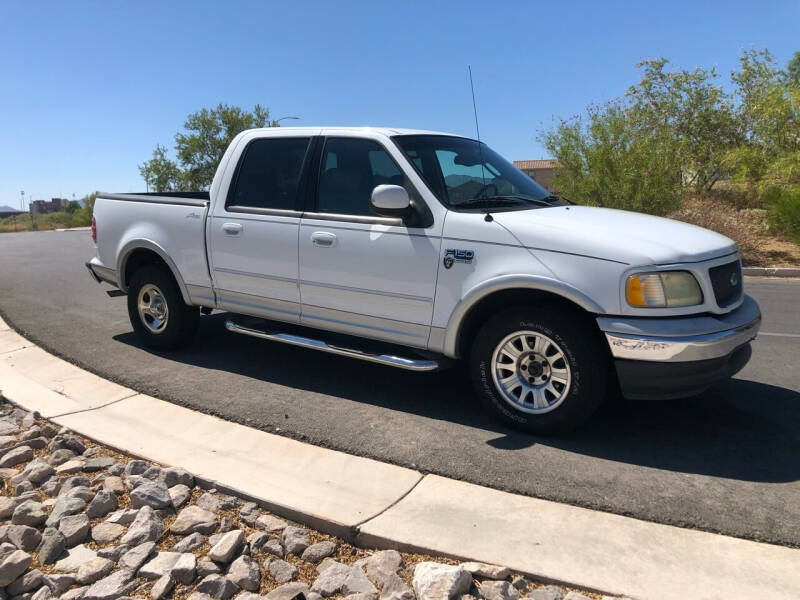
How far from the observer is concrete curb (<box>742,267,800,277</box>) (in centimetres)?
1263

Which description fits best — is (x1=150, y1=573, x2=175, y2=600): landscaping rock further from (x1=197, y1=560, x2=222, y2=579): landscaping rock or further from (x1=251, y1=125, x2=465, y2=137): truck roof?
(x1=251, y1=125, x2=465, y2=137): truck roof

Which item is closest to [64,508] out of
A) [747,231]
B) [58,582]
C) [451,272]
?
[58,582]

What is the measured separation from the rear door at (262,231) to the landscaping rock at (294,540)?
91.9 inches

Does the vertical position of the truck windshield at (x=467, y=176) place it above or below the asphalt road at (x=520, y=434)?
above

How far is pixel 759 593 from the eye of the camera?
2611 mm

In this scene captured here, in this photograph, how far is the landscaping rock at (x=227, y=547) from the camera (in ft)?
9.43

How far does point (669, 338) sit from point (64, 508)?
3.34m

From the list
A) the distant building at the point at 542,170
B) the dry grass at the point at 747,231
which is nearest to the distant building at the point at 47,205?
the distant building at the point at 542,170

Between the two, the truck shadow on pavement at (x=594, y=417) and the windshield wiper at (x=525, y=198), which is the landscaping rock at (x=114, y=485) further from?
the windshield wiper at (x=525, y=198)

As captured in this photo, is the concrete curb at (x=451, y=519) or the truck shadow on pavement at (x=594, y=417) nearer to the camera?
the concrete curb at (x=451, y=519)

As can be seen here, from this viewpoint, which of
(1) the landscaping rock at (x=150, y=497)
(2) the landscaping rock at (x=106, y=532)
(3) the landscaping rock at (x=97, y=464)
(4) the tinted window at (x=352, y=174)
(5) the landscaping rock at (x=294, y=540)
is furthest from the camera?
(4) the tinted window at (x=352, y=174)

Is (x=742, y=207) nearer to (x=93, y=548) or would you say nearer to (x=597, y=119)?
(x=597, y=119)

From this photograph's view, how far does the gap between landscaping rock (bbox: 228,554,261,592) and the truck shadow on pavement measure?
1.28 meters

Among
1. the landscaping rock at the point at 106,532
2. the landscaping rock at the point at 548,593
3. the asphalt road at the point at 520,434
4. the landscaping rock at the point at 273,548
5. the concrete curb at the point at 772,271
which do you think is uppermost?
the concrete curb at the point at 772,271
